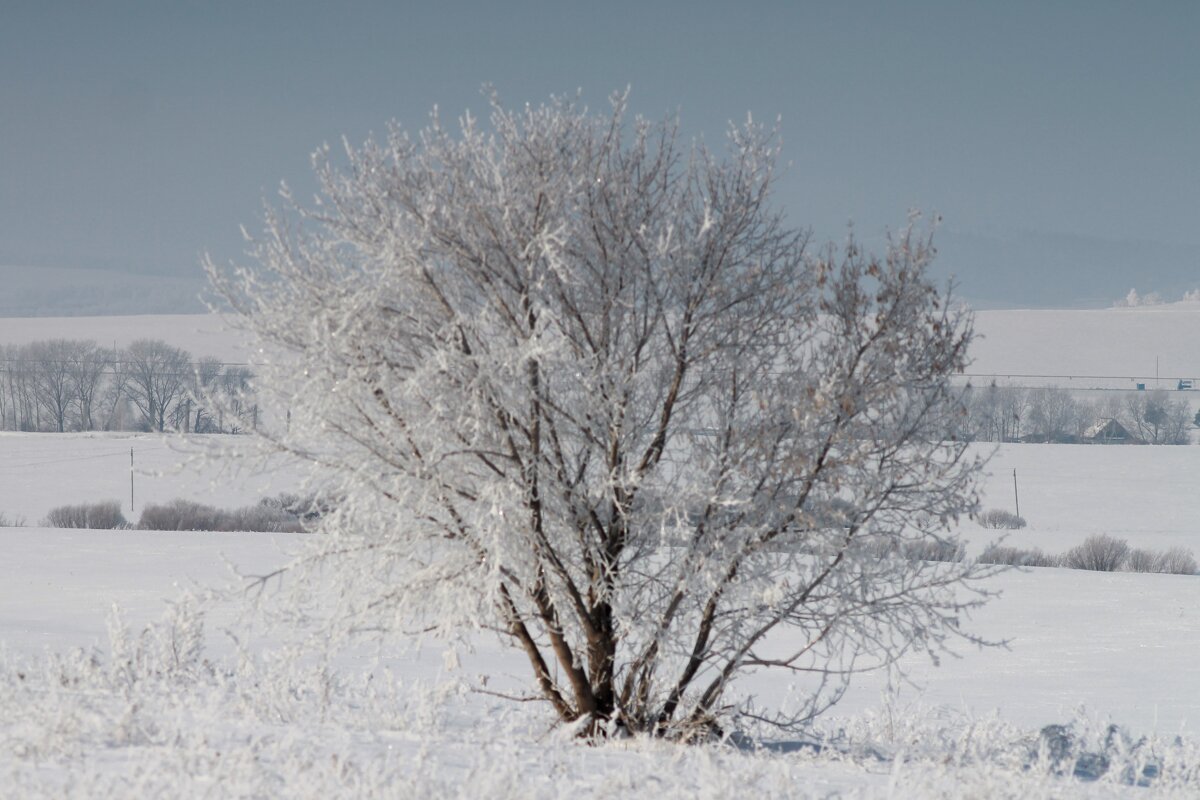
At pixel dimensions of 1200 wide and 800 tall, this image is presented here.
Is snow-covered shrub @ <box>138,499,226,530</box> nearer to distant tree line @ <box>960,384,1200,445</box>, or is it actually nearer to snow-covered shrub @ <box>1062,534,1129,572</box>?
snow-covered shrub @ <box>1062,534,1129,572</box>

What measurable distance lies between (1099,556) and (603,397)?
2744 centimetres

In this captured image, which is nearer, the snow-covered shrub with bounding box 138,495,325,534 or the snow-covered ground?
the snow-covered shrub with bounding box 138,495,325,534

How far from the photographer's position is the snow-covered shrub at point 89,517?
123 ft

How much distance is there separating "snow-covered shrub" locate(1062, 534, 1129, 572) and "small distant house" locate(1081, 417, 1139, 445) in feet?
129

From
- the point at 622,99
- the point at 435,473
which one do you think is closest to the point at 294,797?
the point at 435,473

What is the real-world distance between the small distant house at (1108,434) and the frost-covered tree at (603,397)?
6569 centimetres

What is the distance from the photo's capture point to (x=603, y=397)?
7.77 m

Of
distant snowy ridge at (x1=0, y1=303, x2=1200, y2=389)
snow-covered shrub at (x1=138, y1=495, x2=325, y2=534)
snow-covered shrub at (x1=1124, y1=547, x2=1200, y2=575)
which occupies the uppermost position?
distant snowy ridge at (x1=0, y1=303, x2=1200, y2=389)

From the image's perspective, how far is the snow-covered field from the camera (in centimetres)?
491

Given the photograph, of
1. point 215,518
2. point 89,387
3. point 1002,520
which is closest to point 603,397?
point 215,518

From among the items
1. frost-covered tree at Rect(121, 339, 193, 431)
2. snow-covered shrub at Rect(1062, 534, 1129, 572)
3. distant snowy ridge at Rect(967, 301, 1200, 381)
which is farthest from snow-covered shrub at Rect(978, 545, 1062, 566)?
distant snowy ridge at Rect(967, 301, 1200, 381)

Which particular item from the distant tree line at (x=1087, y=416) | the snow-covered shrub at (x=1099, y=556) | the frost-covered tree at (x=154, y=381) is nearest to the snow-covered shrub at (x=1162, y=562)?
the snow-covered shrub at (x=1099, y=556)

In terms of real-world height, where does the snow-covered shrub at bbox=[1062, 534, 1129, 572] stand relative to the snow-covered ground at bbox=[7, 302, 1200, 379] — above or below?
below

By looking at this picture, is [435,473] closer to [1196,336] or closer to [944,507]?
[944,507]
